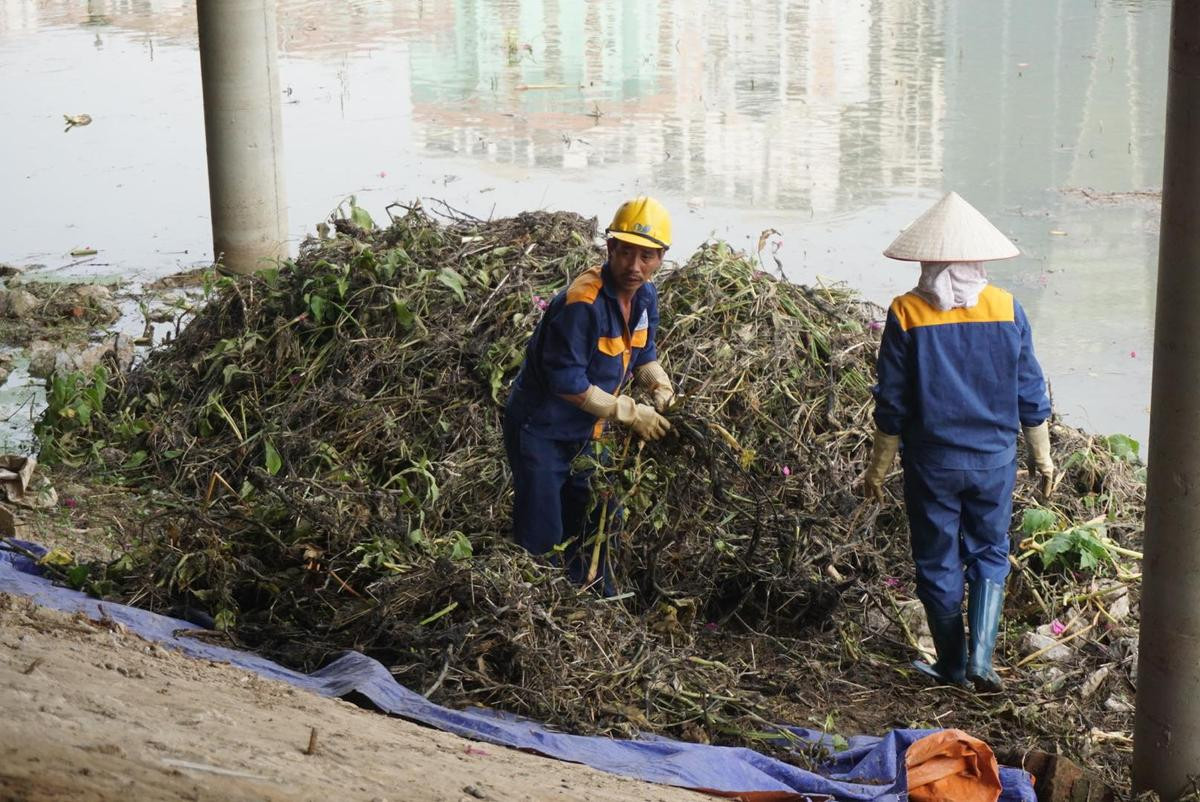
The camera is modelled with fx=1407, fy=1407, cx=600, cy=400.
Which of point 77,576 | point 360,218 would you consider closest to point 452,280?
point 360,218

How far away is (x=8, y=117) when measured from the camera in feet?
48.1

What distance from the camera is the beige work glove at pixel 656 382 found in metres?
5.12

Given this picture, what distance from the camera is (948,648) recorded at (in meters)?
4.85

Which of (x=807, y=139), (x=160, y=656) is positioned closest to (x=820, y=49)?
(x=807, y=139)

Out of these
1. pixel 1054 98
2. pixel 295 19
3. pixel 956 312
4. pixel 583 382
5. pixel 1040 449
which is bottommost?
pixel 1040 449

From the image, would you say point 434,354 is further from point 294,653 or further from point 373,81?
point 373,81

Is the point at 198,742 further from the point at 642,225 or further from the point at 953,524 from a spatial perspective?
the point at 953,524

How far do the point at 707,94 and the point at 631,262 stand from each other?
10828mm

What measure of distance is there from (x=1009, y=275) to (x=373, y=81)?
9082mm

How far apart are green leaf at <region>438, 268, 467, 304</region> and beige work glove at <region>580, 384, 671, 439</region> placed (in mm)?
2018

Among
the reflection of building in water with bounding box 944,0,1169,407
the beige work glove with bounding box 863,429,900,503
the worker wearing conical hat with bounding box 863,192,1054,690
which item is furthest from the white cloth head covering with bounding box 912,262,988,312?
the reflection of building in water with bounding box 944,0,1169,407

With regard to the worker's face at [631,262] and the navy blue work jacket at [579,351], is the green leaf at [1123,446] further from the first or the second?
the worker's face at [631,262]

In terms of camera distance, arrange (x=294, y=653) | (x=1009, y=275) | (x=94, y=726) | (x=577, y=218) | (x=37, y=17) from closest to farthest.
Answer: (x=94, y=726), (x=294, y=653), (x=577, y=218), (x=1009, y=275), (x=37, y=17)

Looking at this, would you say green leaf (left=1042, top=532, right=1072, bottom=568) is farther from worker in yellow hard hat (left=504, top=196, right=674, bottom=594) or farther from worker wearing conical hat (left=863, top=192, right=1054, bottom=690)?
worker in yellow hard hat (left=504, top=196, right=674, bottom=594)
